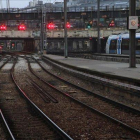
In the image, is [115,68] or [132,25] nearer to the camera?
[132,25]

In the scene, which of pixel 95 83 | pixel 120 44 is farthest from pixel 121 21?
→ pixel 95 83

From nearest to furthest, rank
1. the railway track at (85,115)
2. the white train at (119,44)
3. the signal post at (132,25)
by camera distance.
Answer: the railway track at (85,115)
the signal post at (132,25)
the white train at (119,44)

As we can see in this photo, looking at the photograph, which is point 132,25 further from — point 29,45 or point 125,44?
point 29,45

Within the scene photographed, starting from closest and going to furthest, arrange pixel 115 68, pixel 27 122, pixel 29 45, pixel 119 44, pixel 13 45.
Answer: pixel 27 122, pixel 115 68, pixel 119 44, pixel 29 45, pixel 13 45

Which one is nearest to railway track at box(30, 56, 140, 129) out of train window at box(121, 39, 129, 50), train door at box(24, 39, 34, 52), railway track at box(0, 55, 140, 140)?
railway track at box(0, 55, 140, 140)

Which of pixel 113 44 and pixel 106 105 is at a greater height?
pixel 113 44

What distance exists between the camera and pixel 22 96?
514 inches

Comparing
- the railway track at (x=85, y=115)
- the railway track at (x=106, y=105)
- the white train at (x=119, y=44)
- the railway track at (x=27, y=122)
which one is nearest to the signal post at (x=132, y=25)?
the railway track at (x=106, y=105)

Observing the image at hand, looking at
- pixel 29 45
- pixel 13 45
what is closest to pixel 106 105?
pixel 29 45

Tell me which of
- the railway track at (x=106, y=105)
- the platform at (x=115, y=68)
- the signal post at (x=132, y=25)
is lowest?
the railway track at (x=106, y=105)

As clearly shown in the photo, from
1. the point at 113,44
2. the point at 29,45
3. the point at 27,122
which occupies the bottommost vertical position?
the point at 27,122

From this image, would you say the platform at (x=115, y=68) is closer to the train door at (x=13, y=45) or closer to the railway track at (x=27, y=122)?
the railway track at (x=27, y=122)

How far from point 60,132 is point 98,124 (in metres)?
1.43

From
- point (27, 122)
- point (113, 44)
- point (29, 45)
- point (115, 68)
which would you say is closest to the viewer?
point (27, 122)
